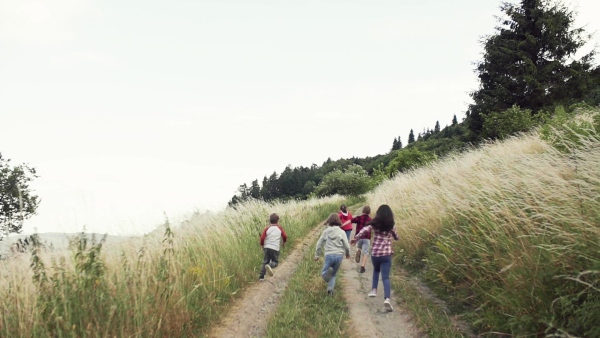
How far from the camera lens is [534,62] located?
78.1 ft

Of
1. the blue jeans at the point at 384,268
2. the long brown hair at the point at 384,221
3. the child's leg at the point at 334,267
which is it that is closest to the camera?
the blue jeans at the point at 384,268

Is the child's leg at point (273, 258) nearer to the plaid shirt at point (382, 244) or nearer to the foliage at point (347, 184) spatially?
the plaid shirt at point (382, 244)

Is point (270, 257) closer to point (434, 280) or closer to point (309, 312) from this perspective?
point (309, 312)

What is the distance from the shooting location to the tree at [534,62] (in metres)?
22.6

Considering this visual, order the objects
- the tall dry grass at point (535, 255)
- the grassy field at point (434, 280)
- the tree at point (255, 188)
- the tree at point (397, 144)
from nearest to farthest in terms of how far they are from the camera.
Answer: the tall dry grass at point (535, 255) → the grassy field at point (434, 280) → the tree at point (255, 188) → the tree at point (397, 144)

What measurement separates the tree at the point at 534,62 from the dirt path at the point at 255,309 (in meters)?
21.0

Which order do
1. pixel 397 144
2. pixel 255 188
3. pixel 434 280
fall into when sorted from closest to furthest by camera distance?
1. pixel 434 280
2. pixel 255 188
3. pixel 397 144

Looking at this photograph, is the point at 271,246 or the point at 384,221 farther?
the point at 271,246

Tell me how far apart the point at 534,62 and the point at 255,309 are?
2618 centimetres

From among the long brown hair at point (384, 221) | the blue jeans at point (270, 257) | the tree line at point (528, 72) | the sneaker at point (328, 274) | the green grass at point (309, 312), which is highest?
the tree line at point (528, 72)

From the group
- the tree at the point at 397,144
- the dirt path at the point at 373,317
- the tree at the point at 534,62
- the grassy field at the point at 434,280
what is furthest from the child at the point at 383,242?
the tree at the point at 397,144

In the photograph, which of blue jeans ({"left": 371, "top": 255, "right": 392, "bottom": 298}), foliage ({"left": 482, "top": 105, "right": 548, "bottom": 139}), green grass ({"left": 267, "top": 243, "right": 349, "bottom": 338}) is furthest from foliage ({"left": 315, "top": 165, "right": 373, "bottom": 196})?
blue jeans ({"left": 371, "top": 255, "right": 392, "bottom": 298})

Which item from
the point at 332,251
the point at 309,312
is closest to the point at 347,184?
the point at 332,251

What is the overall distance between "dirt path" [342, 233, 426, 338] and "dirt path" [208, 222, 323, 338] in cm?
161
